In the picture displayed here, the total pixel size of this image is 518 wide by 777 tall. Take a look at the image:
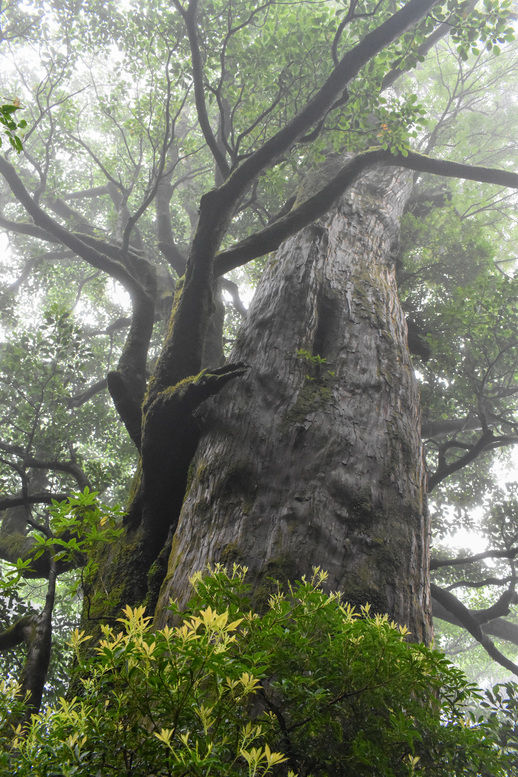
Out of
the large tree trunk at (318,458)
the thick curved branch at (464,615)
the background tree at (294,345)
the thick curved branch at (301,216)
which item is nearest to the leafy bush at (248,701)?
the background tree at (294,345)

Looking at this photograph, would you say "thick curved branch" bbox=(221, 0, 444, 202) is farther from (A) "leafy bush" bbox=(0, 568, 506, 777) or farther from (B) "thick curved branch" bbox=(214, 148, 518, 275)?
(A) "leafy bush" bbox=(0, 568, 506, 777)

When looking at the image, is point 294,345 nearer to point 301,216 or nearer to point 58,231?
point 301,216

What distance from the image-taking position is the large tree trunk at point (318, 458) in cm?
242

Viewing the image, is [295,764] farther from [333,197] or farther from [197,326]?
[333,197]

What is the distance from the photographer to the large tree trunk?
2.42m

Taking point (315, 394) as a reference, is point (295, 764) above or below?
below

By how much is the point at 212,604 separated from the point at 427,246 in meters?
8.34

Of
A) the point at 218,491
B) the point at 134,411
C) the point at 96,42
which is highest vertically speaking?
the point at 96,42

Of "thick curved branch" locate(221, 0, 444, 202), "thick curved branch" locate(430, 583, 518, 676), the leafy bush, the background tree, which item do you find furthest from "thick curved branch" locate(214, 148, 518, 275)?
"thick curved branch" locate(430, 583, 518, 676)

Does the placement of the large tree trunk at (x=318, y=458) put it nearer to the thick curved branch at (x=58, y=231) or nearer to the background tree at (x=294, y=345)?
the background tree at (x=294, y=345)

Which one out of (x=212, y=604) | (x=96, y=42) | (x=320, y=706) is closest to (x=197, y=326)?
(x=212, y=604)

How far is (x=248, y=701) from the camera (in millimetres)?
1164

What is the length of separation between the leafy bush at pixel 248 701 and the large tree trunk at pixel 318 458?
109cm

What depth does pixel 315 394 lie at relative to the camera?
3.23 meters
